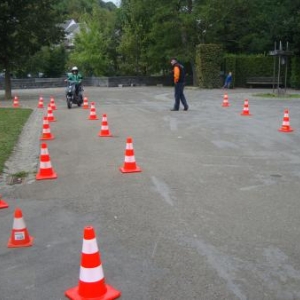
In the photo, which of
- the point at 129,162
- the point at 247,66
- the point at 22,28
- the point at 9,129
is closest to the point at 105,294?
the point at 129,162

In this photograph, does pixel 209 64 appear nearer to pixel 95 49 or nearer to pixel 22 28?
pixel 22 28

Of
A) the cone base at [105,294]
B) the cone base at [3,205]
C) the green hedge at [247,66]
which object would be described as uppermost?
the green hedge at [247,66]

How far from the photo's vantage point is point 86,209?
256 inches

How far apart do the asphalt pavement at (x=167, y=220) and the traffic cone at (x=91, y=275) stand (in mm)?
207

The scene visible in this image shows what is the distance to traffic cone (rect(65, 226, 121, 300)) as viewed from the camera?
375 centimetres

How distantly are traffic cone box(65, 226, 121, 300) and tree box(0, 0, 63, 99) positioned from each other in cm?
2580

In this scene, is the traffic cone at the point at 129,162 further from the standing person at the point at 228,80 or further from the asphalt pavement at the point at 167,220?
the standing person at the point at 228,80

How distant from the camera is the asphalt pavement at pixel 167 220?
167 inches

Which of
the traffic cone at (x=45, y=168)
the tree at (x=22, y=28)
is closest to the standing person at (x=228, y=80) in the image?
the tree at (x=22, y=28)

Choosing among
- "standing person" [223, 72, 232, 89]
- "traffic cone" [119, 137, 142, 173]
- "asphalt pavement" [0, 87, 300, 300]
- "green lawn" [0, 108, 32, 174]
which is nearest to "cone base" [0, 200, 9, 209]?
"asphalt pavement" [0, 87, 300, 300]

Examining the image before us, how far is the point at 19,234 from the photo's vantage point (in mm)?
5148

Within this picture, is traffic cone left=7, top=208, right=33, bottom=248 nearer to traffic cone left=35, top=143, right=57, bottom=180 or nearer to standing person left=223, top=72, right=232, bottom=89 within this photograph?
traffic cone left=35, top=143, right=57, bottom=180

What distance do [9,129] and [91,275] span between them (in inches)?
454

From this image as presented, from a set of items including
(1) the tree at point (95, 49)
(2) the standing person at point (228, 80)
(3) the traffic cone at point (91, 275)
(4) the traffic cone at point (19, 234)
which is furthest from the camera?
(1) the tree at point (95, 49)
